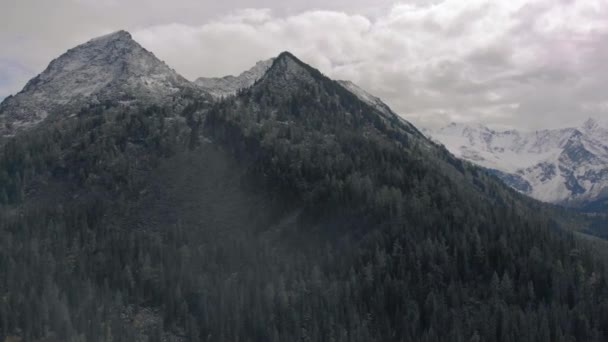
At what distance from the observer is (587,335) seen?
7082 inches

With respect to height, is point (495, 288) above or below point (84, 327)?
above

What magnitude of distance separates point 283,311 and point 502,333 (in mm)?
68254

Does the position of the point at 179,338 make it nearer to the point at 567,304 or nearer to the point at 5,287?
the point at 5,287

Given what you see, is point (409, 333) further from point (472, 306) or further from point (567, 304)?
point (567, 304)

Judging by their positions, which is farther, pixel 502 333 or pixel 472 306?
pixel 472 306

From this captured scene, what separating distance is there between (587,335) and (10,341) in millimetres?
171271

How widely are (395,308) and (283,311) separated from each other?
122 feet

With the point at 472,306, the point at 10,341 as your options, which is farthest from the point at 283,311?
the point at 10,341

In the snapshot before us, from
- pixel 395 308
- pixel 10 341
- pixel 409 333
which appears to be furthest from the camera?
pixel 395 308

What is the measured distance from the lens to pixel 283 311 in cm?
19312

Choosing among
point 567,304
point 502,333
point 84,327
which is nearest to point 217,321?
point 84,327

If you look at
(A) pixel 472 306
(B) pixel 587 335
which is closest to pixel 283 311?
(A) pixel 472 306

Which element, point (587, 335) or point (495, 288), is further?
point (495, 288)

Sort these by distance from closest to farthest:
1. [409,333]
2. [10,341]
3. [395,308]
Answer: [10,341], [409,333], [395,308]
